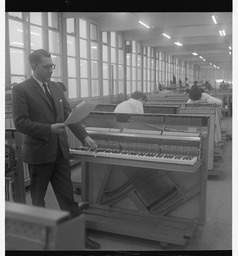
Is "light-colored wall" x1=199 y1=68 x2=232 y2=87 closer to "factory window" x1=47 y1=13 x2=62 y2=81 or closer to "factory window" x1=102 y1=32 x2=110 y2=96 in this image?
"factory window" x1=102 y1=32 x2=110 y2=96

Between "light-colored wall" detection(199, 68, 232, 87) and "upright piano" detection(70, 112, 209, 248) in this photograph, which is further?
"light-colored wall" detection(199, 68, 232, 87)

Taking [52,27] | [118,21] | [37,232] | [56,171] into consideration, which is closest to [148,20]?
[118,21]

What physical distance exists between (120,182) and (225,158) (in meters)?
3.42

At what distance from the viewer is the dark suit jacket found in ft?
8.31

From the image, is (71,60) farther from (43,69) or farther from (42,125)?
(42,125)

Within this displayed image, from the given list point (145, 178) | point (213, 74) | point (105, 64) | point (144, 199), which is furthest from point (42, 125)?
point (213, 74)

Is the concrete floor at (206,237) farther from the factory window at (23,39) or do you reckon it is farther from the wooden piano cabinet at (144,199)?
the factory window at (23,39)

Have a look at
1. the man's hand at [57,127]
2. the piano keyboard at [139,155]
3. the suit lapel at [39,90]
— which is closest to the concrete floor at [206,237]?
the piano keyboard at [139,155]

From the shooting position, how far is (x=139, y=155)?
9.73 feet

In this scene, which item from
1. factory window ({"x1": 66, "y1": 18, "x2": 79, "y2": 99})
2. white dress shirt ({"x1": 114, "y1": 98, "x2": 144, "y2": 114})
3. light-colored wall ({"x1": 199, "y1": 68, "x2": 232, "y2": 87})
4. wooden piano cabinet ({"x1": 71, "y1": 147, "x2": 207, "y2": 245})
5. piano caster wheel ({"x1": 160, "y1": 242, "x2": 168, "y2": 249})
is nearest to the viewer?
piano caster wheel ({"x1": 160, "y1": 242, "x2": 168, "y2": 249})

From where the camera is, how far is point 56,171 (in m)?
2.80

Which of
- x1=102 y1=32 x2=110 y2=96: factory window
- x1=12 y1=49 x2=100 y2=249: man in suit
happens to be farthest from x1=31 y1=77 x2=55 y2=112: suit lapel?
x1=102 y1=32 x2=110 y2=96: factory window

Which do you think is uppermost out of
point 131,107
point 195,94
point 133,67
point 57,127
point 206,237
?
point 133,67

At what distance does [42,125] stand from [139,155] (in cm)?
92
